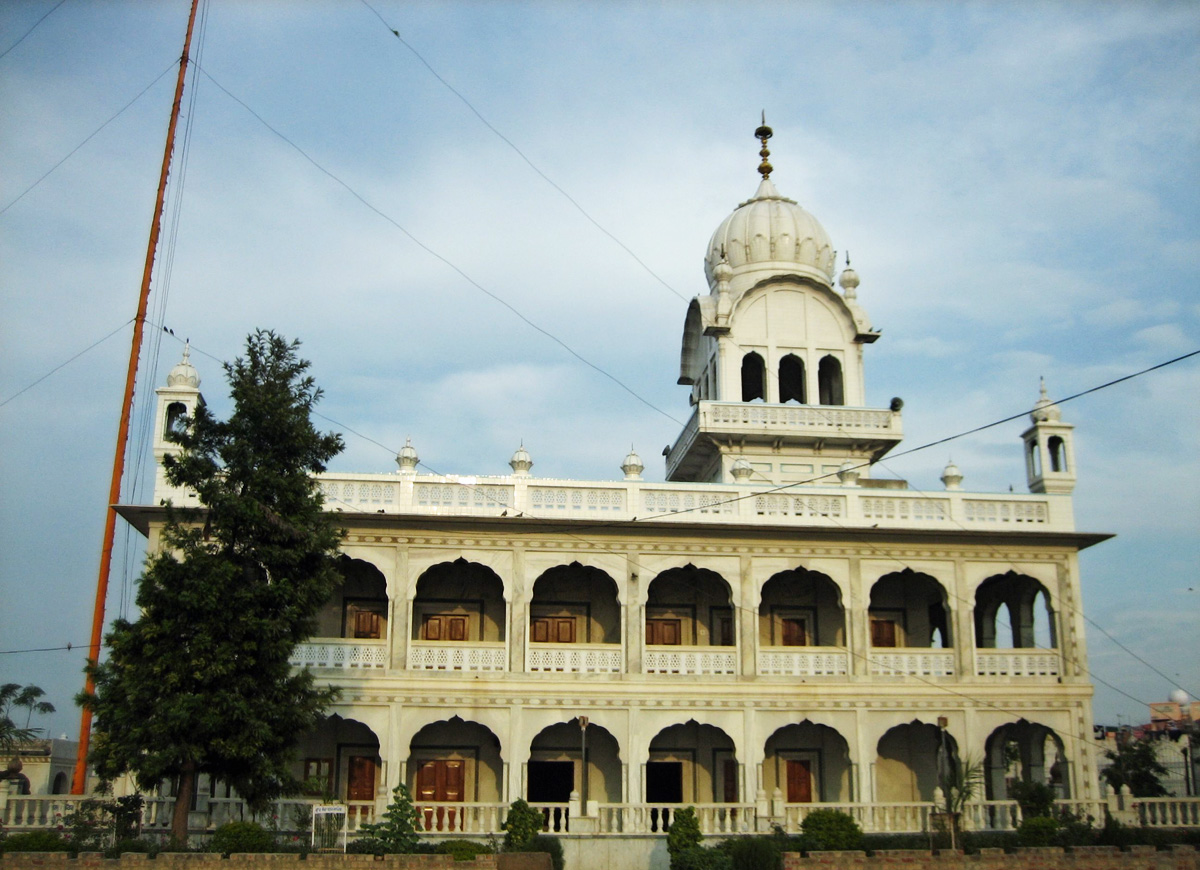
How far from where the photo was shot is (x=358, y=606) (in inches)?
1137

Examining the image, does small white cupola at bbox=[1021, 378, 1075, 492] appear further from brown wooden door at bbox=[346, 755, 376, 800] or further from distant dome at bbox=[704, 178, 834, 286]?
brown wooden door at bbox=[346, 755, 376, 800]

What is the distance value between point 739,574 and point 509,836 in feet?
27.9

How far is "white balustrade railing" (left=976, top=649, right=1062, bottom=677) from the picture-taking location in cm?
2841

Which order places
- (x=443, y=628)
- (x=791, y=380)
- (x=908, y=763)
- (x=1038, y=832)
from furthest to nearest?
(x=791, y=380), (x=908, y=763), (x=443, y=628), (x=1038, y=832)

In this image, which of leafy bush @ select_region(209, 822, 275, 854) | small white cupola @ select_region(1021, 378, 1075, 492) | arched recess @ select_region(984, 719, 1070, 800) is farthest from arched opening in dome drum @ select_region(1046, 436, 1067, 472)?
leafy bush @ select_region(209, 822, 275, 854)

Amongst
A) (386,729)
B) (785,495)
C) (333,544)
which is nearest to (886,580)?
(785,495)

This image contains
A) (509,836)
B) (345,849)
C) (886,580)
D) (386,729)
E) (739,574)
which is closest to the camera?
(345,849)

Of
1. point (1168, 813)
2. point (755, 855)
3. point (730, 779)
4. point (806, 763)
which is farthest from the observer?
point (806, 763)

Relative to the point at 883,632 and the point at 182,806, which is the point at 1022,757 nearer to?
the point at 883,632

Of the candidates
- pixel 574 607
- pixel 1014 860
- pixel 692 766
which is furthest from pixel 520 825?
pixel 1014 860

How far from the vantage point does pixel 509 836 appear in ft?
76.5

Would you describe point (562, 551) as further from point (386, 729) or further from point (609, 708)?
point (386, 729)

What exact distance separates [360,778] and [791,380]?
17.0 meters

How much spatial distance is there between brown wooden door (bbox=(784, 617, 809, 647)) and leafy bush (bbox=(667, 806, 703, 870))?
733cm
